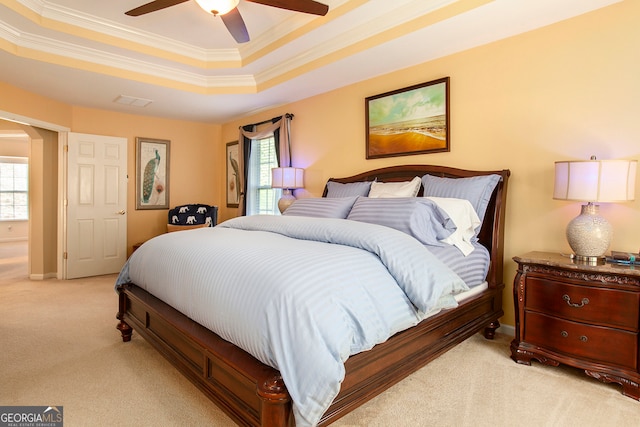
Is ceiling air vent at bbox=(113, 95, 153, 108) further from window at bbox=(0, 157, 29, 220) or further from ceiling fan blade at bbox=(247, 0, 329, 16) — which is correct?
window at bbox=(0, 157, 29, 220)

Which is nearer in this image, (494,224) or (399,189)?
(494,224)

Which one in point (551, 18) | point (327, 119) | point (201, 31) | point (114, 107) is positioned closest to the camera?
point (551, 18)

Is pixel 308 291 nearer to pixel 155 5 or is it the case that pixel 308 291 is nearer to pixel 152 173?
pixel 155 5

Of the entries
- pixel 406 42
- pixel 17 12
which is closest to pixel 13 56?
pixel 17 12

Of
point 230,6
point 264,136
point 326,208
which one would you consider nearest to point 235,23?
point 230,6

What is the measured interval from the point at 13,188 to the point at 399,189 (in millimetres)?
9236

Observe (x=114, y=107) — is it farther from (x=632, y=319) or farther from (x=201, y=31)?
(x=632, y=319)

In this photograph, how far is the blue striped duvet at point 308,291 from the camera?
1.30 metres

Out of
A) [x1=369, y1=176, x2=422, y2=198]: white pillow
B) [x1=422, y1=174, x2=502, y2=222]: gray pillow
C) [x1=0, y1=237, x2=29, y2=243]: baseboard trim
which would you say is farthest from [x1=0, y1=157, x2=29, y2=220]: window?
[x1=422, y1=174, x2=502, y2=222]: gray pillow

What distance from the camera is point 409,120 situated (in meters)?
3.49

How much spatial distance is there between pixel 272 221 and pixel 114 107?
3795 millimetres

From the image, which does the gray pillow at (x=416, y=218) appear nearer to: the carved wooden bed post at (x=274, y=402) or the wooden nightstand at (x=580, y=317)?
the wooden nightstand at (x=580, y=317)

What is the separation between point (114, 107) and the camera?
4.96 metres

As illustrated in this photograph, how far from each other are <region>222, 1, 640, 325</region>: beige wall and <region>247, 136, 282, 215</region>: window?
7.71 feet
